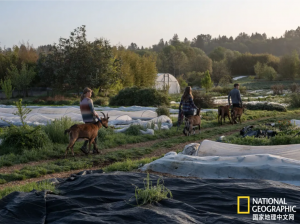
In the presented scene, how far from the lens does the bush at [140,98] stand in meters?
21.9

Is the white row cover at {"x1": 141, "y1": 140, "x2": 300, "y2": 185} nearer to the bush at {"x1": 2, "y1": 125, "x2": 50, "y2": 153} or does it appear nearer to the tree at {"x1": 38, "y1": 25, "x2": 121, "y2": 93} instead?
the bush at {"x1": 2, "y1": 125, "x2": 50, "y2": 153}

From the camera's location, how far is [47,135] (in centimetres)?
986

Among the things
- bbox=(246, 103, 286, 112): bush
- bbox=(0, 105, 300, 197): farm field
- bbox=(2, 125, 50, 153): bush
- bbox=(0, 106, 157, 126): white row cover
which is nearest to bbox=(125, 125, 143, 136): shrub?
bbox=(0, 105, 300, 197): farm field

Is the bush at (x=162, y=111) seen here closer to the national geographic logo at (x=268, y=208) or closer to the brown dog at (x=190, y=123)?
the brown dog at (x=190, y=123)

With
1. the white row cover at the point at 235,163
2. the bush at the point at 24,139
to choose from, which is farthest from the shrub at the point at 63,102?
the white row cover at the point at 235,163

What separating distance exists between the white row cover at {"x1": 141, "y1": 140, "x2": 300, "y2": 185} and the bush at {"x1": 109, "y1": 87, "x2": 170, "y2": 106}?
14065 millimetres

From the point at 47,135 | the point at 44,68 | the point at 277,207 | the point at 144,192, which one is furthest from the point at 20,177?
the point at 44,68

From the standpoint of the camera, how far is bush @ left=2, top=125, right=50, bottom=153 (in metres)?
9.20

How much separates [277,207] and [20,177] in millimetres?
5212

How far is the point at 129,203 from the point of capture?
166 inches

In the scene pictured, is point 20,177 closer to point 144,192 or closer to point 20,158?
point 20,158

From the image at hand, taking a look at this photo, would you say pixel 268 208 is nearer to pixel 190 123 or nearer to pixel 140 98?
pixel 190 123

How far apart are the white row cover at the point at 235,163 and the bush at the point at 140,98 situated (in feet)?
46.1

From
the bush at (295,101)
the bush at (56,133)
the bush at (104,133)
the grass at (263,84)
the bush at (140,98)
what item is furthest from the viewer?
the grass at (263,84)
